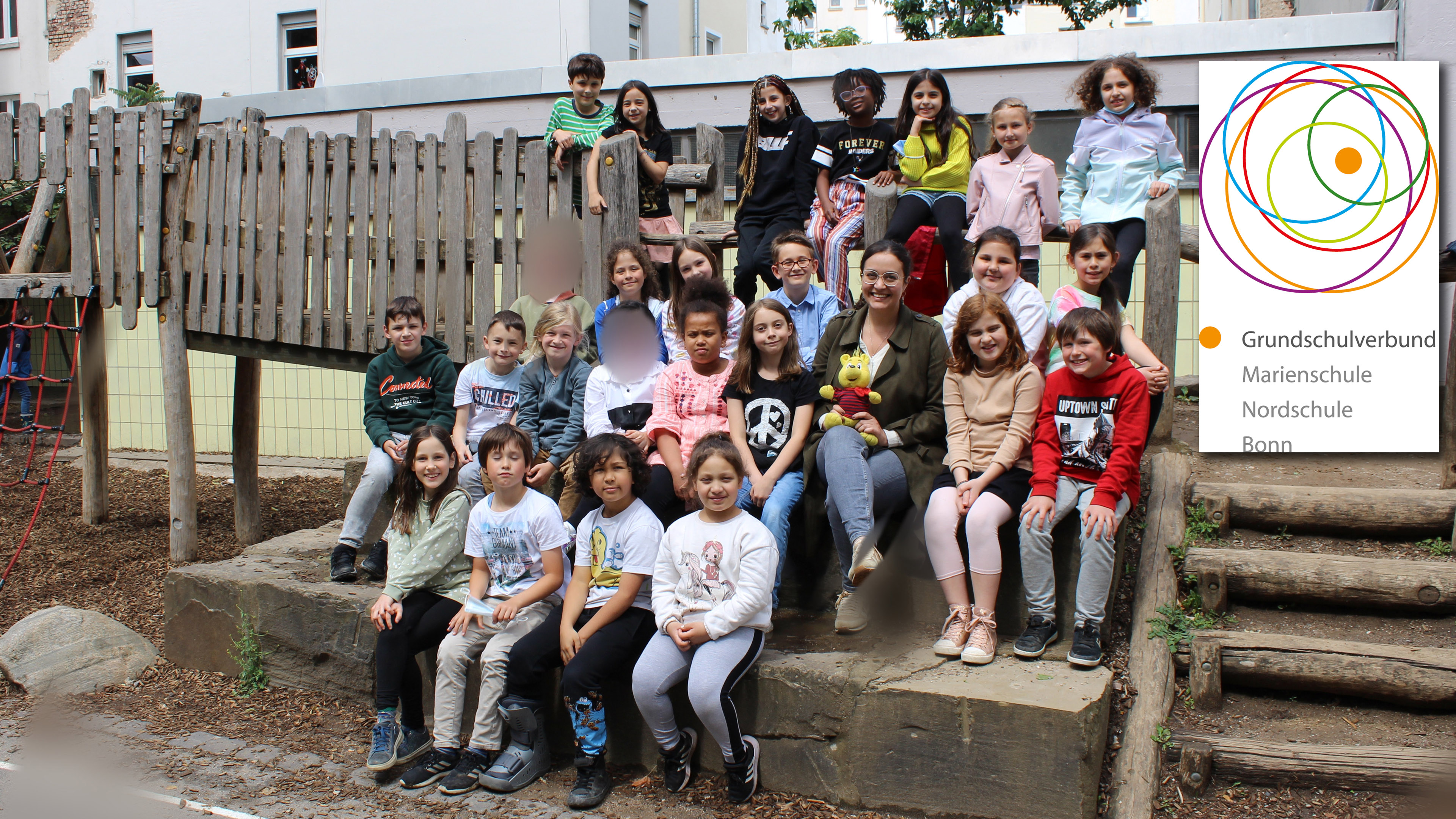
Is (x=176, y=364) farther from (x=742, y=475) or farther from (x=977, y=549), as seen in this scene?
(x=977, y=549)

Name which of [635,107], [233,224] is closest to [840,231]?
[635,107]

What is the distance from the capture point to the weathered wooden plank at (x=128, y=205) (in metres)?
6.49

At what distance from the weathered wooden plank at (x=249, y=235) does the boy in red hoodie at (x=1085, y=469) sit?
479cm

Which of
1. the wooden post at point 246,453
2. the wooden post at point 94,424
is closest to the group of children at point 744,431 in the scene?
the wooden post at point 246,453

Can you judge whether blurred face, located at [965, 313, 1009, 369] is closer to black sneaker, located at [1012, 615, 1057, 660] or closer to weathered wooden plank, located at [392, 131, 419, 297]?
black sneaker, located at [1012, 615, 1057, 660]

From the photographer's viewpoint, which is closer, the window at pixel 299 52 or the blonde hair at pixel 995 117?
the blonde hair at pixel 995 117

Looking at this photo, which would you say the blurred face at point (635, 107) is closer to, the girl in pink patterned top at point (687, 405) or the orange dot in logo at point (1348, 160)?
the girl in pink patterned top at point (687, 405)

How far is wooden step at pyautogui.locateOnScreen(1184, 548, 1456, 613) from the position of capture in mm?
3932

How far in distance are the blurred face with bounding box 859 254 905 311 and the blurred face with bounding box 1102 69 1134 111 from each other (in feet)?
5.33

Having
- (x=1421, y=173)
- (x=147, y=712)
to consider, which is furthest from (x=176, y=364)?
(x=1421, y=173)

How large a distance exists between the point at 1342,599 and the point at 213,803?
4242 mm

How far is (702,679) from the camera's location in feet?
11.3

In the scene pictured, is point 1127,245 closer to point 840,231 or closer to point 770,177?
point 840,231

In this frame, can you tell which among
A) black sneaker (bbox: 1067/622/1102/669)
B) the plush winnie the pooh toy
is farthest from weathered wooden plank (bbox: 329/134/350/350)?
black sneaker (bbox: 1067/622/1102/669)
